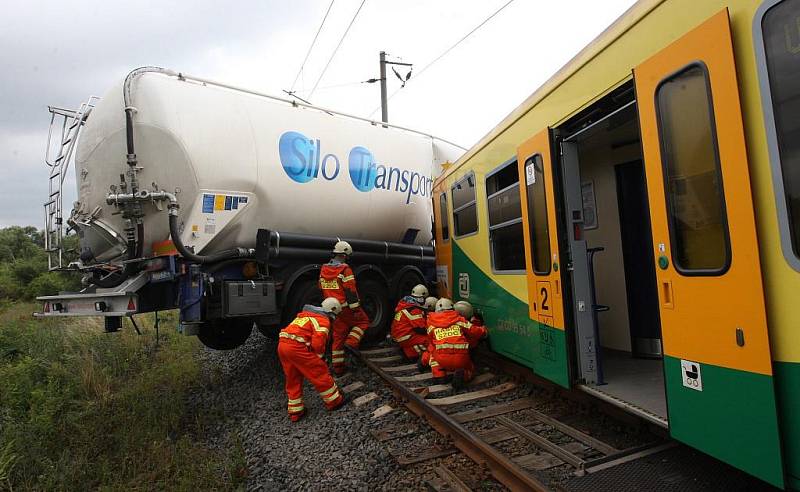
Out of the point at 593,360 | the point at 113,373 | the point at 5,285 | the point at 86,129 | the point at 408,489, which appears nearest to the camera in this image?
the point at 408,489

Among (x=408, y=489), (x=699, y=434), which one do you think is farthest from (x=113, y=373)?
(x=699, y=434)

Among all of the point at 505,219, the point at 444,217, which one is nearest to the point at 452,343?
the point at 505,219

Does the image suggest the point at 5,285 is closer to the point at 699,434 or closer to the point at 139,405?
the point at 139,405

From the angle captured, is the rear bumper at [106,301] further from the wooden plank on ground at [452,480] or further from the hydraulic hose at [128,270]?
the wooden plank on ground at [452,480]

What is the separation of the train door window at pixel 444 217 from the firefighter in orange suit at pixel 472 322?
4.17 ft

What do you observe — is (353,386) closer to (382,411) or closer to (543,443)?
(382,411)

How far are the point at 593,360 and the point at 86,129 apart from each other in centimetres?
643

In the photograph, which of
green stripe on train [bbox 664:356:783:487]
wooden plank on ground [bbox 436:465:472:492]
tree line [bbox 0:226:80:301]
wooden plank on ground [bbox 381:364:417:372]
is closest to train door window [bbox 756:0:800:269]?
green stripe on train [bbox 664:356:783:487]

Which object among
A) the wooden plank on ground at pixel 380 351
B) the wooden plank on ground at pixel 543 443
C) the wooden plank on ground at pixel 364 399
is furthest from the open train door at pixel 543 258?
the wooden plank on ground at pixel 380 351

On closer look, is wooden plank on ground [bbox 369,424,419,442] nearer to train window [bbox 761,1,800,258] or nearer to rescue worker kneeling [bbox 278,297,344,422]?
rescue worker kneeling [bbox 278,297,344,422]

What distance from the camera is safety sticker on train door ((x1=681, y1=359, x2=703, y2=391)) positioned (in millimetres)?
2379

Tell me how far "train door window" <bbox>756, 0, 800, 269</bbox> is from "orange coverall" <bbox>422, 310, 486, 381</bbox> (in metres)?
3.63

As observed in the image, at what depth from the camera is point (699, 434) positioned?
2383 mm

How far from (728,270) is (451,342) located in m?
3.36
